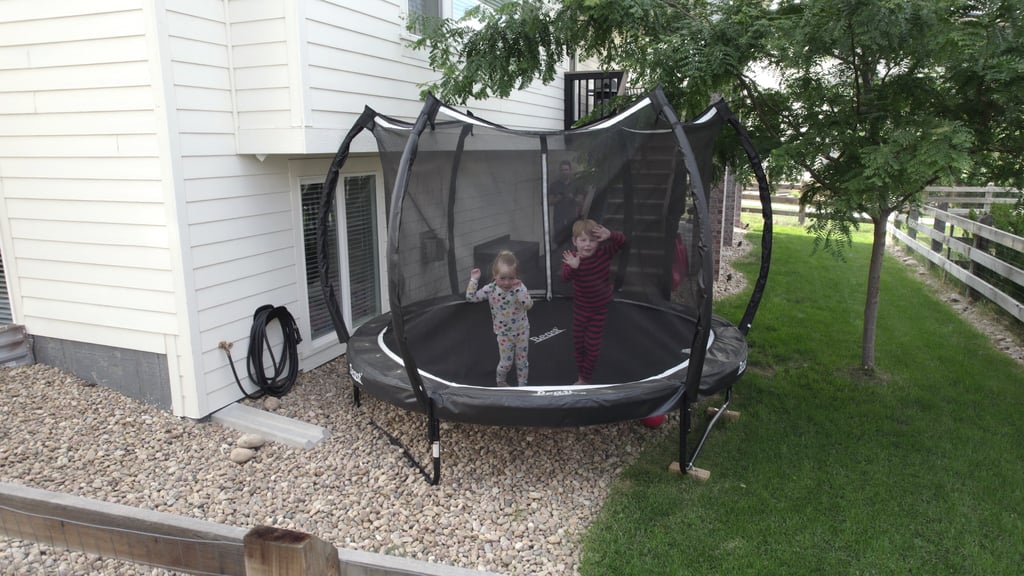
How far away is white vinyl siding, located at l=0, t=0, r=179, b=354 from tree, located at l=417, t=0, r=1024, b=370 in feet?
6.92

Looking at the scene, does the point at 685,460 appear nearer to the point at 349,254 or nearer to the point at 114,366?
the point at 349,254

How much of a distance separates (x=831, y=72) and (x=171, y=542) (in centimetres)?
410

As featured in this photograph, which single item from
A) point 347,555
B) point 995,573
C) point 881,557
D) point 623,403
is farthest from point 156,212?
point 995,573

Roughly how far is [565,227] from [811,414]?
6.40ft

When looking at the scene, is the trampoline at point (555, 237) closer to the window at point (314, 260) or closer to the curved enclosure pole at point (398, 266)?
the curved enclosure pole at point (398, 266)

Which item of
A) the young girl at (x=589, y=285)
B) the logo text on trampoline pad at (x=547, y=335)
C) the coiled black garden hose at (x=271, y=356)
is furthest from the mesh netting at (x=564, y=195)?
the coiled black garden hose at (x=271, y=356)

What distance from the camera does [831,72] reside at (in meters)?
4.01

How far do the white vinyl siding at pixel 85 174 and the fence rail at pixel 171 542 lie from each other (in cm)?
230

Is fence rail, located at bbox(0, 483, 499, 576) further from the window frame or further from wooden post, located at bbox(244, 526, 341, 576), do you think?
the window frame

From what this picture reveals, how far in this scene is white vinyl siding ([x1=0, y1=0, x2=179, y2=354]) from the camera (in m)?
3.69

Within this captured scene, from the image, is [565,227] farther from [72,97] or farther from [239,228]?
[72,97]

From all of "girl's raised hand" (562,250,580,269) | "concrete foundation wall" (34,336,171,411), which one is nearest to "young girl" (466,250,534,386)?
"girl's raised hand" (562,250,580,269)

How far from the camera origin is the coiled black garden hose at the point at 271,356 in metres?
4.23

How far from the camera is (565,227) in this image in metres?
4.44
